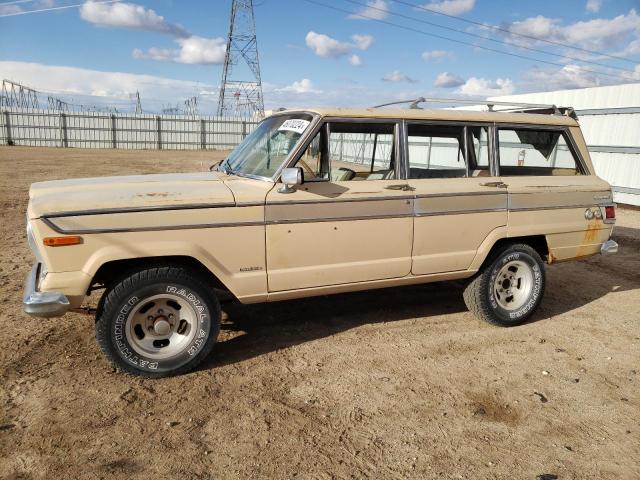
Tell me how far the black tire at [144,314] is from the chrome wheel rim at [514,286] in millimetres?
2921

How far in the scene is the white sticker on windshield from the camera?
413 cm

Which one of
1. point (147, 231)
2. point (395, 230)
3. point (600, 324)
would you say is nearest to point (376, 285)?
point (395, 230)

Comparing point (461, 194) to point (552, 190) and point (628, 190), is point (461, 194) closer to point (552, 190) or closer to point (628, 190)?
point (552, 190)

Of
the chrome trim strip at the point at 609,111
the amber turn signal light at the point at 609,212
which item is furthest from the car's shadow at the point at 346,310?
the chrome trim strip at the point at 609,111

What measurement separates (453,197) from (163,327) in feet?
8.99

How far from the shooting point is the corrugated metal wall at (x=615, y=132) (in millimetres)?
12844

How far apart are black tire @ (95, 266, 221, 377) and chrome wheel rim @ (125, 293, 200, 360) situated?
0.01m

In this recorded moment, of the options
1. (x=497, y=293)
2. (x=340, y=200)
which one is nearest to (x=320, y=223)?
(x=340, y=200)

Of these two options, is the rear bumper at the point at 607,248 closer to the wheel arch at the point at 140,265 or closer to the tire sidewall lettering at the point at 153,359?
the wheel arch at the point at 140,265

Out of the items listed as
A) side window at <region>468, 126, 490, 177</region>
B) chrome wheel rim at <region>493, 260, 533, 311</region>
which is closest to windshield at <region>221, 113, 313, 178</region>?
side window at <region>468, 126, 490, 177</region>

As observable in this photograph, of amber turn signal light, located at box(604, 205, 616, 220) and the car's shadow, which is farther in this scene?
amber turn signal light, located at box(604, 205, 616, 220)

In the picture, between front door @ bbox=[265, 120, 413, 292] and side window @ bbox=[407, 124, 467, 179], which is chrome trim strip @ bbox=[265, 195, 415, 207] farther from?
side window @ bbox=[407, 124, 467, 179]

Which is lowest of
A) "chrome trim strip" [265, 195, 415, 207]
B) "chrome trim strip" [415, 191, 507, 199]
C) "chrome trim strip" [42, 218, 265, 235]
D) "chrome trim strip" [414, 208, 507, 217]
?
"chrome trim strip" [42, 218, 265, 235]

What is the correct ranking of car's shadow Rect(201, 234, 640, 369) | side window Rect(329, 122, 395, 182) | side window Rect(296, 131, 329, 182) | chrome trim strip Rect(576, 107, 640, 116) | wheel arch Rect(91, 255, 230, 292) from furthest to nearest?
chrome trim strip Rect(576, 107, 640, 116)
car's shadow Rect(201, 234, 640, 369)
side window Rect(329, 122, 395, 182)
side window Rect(296, 131, 329, 182)
wheel arch Rect(91, 255, 230, 292)
